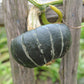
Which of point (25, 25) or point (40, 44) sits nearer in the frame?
point (40, 44)

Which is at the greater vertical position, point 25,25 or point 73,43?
point 25,25

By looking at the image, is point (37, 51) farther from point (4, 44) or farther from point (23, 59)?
point (4, 44)

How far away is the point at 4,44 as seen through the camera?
3.37 m

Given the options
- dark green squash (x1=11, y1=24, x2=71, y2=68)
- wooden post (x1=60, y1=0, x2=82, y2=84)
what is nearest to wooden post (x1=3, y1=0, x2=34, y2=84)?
dark green squash (x1=11, y1=24, x2=71, y2=68)

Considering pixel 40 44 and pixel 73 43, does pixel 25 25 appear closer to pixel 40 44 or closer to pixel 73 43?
pixel 40 44

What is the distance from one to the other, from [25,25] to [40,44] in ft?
1.04

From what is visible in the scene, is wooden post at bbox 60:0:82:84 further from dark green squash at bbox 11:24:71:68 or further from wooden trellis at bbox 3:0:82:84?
dark green squash at bbox 11:24:71:68

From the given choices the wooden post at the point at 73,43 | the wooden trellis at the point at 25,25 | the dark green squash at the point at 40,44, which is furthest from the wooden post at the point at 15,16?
the wooden post at the point at 73,43

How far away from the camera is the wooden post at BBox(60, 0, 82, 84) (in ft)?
3.42

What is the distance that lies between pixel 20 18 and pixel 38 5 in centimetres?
19

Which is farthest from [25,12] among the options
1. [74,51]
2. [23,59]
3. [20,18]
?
[74,51]

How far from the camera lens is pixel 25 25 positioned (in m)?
1.06

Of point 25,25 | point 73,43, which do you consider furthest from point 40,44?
point 73,43

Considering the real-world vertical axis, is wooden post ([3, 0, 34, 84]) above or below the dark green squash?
above
